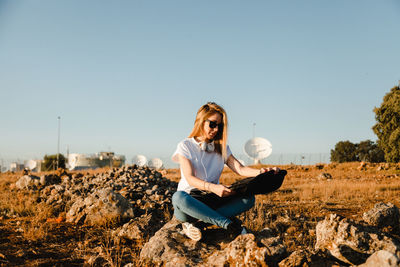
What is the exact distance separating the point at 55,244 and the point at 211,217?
10.7 ft

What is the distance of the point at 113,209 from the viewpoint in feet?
21.7

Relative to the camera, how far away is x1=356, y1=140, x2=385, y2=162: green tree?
4261 cm

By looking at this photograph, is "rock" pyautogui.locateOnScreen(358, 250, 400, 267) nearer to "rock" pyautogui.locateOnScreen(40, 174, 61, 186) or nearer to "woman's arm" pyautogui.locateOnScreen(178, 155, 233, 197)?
"woman's arm" pyautogui.locateOnScreen(178, 155, 233, 197)

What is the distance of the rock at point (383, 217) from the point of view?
5521 mm

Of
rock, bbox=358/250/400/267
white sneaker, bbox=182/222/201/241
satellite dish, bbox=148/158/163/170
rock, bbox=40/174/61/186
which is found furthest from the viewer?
satellite dish, bbox=148/158/163/170

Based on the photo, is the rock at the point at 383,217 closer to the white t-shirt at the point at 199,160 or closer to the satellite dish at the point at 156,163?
the white t-shirt at the point at 199,160

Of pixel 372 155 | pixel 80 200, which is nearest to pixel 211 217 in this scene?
pixel 80 200

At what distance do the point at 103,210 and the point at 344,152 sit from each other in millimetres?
45992

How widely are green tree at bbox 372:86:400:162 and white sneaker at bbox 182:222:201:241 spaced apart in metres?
20.6

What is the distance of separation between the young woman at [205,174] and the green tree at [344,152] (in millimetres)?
46439

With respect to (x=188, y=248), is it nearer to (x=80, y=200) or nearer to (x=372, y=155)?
(x=80, y=200)

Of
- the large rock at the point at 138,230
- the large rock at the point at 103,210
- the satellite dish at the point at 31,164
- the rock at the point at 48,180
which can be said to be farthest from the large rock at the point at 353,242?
the satellite dish at the point at 31,164

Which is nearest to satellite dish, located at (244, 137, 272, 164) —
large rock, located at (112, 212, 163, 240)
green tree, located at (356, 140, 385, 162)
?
green tree, located at (356, 140, 385, 162)

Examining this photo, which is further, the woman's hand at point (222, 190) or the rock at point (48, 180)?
the rock at point (48, 180)
